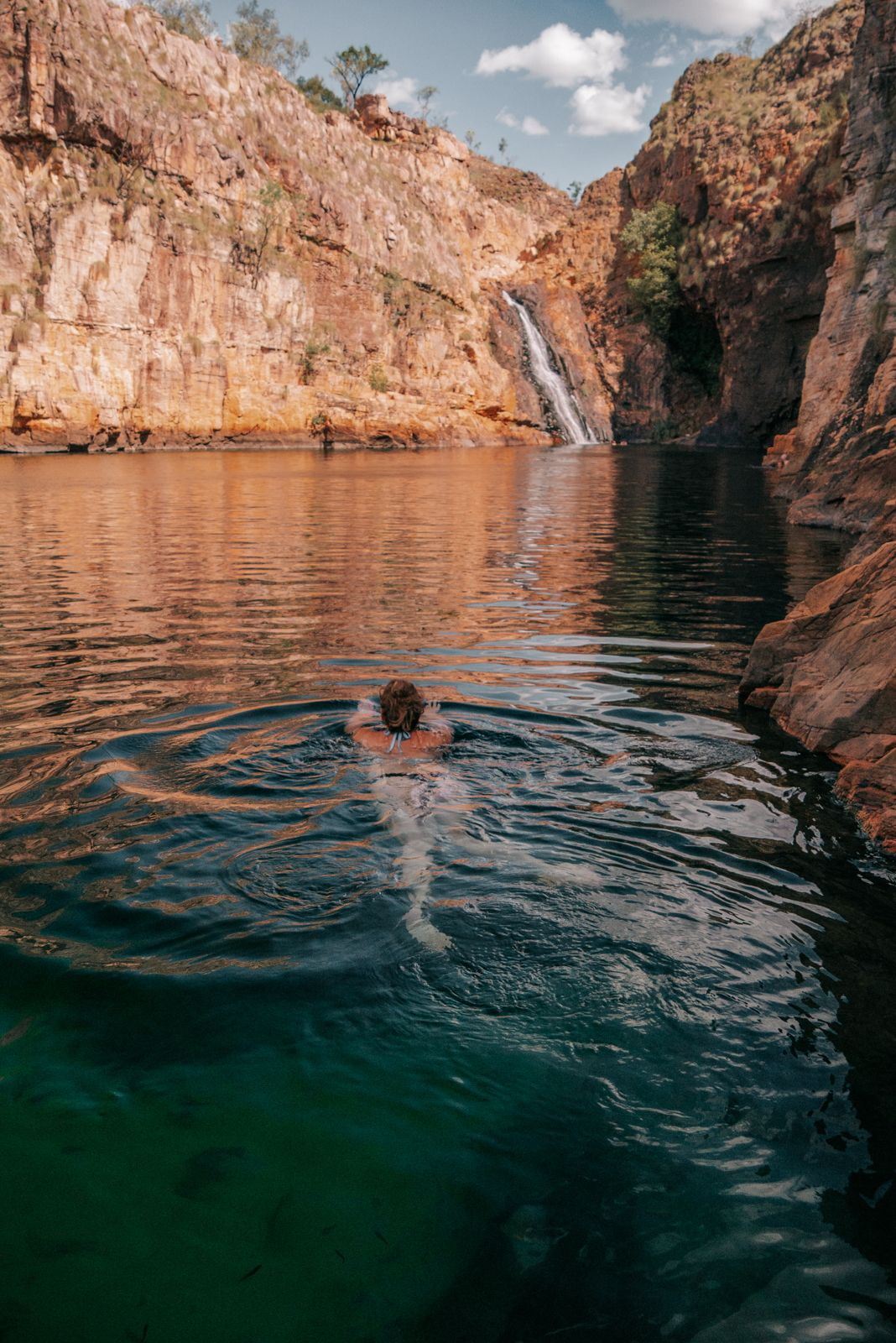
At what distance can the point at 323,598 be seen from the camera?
10.4 meters

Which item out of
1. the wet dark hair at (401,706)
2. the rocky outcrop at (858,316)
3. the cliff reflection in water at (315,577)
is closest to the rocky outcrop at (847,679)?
the cliff reflection in water at (315,577)

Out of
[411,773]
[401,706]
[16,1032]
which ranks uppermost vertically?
[401,706]

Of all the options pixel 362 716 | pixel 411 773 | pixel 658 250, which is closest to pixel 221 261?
pixel 658 250

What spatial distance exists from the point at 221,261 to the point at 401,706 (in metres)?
53.4

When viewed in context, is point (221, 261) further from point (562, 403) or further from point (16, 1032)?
point (16, 1032)

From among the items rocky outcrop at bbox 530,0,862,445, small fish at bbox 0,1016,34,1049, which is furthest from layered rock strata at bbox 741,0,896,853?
rocky outcrop at bbox 530,0,862,445

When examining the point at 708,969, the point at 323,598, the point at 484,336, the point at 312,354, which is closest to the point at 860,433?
the point at 323,598

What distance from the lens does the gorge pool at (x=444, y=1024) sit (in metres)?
1.99

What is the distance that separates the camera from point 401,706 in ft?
17.1

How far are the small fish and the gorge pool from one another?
13 mm

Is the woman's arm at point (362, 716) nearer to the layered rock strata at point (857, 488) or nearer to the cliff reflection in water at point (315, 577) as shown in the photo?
the cliff reflection in water at point (315, 577)

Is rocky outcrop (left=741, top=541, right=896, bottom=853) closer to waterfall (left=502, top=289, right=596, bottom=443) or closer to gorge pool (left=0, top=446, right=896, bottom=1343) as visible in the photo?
gorge pool (left=0, top=446, right=896, bottom=1343)

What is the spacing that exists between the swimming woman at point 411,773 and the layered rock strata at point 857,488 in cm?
241

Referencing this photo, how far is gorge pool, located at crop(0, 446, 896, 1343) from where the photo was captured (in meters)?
1.99
